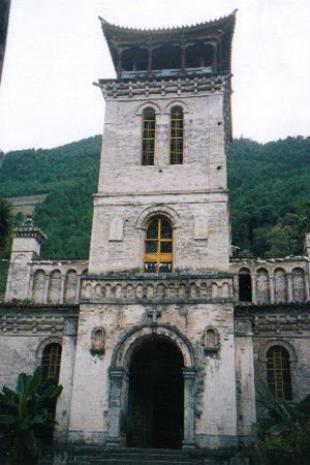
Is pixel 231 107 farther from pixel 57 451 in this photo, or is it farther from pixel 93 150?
pixel 93 150

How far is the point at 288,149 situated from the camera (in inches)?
2756

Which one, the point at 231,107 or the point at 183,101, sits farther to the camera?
the point at 231,107

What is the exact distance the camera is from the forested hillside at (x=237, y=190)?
1973 inches

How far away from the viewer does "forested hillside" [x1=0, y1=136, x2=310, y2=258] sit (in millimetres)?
50125

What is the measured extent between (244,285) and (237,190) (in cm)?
3605

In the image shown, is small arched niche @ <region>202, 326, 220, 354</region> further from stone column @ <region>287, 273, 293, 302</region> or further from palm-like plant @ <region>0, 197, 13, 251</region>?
palm-like plant @ <region>0, 197, 13, 251</region>

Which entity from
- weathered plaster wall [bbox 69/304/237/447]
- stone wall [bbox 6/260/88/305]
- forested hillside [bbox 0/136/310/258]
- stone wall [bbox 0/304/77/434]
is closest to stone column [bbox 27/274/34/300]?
stone wall [bbox 6/260/88/305]

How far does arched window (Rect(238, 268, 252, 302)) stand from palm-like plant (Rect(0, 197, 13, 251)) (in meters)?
11.8

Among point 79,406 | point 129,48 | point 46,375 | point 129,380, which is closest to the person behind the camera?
point 79,406

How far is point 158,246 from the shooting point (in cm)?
2292

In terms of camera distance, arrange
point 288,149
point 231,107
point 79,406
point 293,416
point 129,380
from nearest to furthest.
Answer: point 293,416, point 79,406, point 129,380, point 231,107, point 288,149

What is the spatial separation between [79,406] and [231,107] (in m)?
16.8

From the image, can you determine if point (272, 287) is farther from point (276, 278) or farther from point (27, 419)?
point (27, 419)

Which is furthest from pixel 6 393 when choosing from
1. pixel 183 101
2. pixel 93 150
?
pixel 93 150
